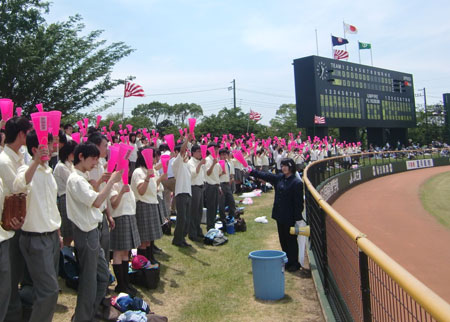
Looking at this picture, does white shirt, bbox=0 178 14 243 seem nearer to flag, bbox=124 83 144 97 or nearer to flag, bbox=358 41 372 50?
flag, bbox=124 83 144 97

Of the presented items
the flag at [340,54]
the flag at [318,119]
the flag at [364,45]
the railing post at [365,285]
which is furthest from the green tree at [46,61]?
the flag at [364,45]

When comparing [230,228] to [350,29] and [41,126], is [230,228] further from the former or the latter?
[350,29]

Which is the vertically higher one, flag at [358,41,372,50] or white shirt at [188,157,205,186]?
flag at [358,41,372,50]

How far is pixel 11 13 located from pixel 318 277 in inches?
431

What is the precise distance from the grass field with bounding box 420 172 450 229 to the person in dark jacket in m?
7.41

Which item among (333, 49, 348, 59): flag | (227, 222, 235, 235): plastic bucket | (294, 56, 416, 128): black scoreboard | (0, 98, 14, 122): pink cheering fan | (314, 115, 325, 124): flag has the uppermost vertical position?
(333, 49, 348, 59): flag

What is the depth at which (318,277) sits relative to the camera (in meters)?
A: 5.21

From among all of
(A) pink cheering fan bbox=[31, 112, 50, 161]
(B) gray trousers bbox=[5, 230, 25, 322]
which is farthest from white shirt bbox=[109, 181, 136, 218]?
(A) pink cheering fan bbox=[31, 112, 50, 161]

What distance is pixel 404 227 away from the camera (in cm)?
1091

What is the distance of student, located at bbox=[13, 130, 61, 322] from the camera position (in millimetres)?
3154

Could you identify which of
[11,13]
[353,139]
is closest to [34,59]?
[11,13]

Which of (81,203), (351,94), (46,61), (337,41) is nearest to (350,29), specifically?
(337,41)

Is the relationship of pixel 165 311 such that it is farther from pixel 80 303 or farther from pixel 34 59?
pixel 34 59

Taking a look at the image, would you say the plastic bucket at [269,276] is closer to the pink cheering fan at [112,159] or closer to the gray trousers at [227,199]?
the pink cheering fan at [112,159]
